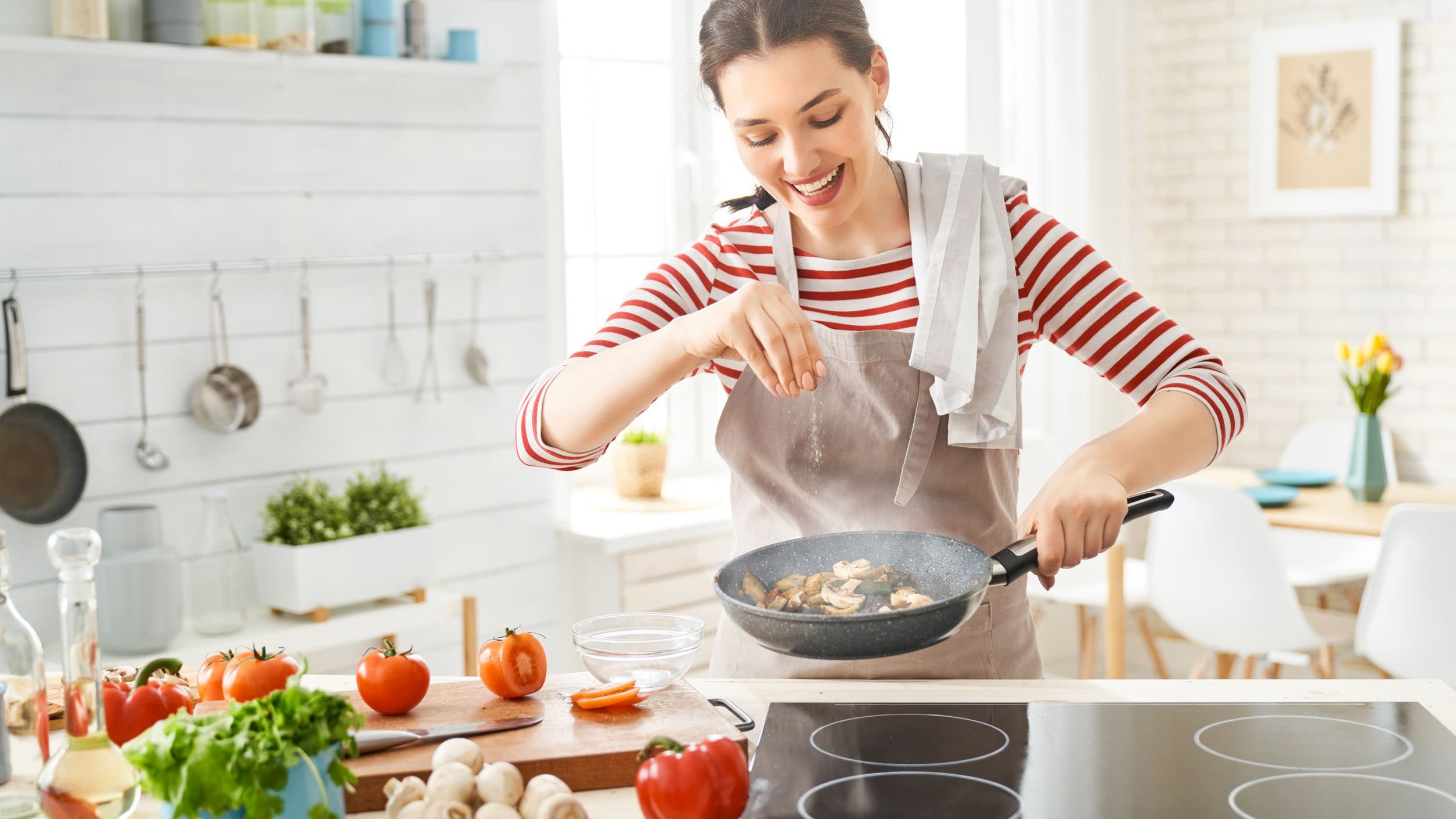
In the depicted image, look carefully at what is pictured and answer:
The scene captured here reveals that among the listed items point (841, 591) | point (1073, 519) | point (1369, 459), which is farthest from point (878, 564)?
point (1369, 459)

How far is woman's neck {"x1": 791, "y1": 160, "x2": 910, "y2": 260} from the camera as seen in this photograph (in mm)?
1694

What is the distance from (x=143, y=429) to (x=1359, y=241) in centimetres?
361

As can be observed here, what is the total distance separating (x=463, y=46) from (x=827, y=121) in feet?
5.36

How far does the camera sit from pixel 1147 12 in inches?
184

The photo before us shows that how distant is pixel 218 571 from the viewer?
2.51m

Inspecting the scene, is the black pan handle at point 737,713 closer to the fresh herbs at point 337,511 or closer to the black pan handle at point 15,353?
the fresh herbs at point 337,511

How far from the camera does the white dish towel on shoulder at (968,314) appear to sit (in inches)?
62.7

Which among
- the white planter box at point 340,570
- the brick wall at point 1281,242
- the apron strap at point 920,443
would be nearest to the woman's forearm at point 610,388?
the apron strap at point 920,443

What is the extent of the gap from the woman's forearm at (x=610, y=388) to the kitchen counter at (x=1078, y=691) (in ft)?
1.01

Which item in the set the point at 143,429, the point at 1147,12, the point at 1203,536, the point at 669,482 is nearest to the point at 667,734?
the point at 143,429

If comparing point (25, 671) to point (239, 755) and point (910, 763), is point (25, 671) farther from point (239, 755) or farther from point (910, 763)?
point (910, 763)

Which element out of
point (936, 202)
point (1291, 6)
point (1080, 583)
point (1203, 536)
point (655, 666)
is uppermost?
point (1291, 6)

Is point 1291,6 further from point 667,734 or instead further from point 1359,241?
point 667,734

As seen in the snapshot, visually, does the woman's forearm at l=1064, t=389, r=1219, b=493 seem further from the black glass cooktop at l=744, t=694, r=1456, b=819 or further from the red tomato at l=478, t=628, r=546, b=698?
the red tomato at l=478, t=628, r=546, b=698
